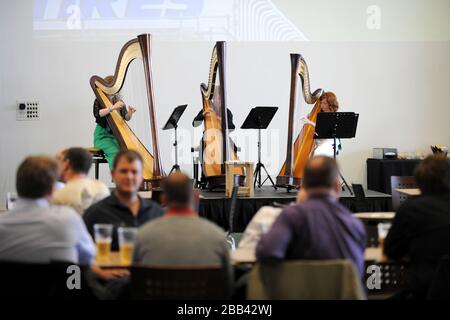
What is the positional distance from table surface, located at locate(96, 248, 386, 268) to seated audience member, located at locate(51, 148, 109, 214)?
0.60 metres

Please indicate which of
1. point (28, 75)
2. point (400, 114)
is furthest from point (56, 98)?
point (400, 114)

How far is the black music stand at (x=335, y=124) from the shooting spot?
262 inches

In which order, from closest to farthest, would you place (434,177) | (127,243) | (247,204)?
1. (127,243)
2. (434,177)
3. (247,204)

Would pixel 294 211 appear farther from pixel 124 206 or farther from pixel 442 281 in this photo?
pixel 124 206

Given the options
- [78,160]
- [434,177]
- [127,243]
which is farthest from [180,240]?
[78,160]

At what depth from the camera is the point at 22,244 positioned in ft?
8.65

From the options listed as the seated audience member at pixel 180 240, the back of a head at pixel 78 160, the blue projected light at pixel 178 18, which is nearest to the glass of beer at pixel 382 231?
the seated audience member at pixel 180 240

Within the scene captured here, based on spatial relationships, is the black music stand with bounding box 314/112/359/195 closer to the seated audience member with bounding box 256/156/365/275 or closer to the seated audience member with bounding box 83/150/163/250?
the seated audience member with bounding box 83/150/163/250

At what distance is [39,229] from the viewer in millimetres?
2660

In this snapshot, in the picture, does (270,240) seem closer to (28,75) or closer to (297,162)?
(297,162)

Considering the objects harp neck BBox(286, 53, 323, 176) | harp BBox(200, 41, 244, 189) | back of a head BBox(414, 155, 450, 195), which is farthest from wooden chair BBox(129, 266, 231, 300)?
harp neck BBox(286, 53, 323, 176)

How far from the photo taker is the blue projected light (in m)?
9.24

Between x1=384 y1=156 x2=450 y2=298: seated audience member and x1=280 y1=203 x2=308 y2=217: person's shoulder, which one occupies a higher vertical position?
x1=280 y1=203 x2=308 y2=217: person's shoulder

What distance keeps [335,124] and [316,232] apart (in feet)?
13.9
